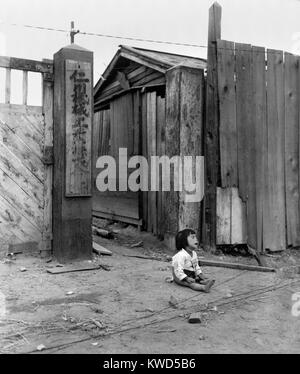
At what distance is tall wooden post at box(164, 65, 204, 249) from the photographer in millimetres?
7059

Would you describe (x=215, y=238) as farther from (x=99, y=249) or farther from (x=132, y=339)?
(x=132, y=339)

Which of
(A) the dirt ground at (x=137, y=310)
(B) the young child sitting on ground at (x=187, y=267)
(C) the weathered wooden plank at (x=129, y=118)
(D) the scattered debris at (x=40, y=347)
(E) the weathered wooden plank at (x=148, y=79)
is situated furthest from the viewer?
(C) the weathered wooden plank at (x=129, y=118)

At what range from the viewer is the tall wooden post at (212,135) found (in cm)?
708

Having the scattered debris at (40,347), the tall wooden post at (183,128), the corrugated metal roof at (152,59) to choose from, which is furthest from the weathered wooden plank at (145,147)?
the scattered debris at (40,347)

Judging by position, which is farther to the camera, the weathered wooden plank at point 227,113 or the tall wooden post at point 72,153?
the weathered wooden plank at point 227,113

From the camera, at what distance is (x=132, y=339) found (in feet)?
12.3

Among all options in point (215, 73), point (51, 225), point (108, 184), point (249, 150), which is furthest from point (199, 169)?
point (108, 184)

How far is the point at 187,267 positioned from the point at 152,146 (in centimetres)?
326

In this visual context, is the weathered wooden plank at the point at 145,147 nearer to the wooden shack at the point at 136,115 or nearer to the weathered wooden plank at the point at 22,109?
the wooden shack at the point at 136,115

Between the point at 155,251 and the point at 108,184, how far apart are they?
3.44 metres

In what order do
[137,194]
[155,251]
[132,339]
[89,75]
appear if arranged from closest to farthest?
[132,339], [89,75], [155,251], [137,194]

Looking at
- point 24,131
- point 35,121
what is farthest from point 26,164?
point 35,121

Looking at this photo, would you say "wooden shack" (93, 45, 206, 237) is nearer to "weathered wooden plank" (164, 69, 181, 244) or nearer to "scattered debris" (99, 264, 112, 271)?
"weathered wooden plank" (164, 69, 181, 244)

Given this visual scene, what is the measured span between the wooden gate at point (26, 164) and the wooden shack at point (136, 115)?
198cm
